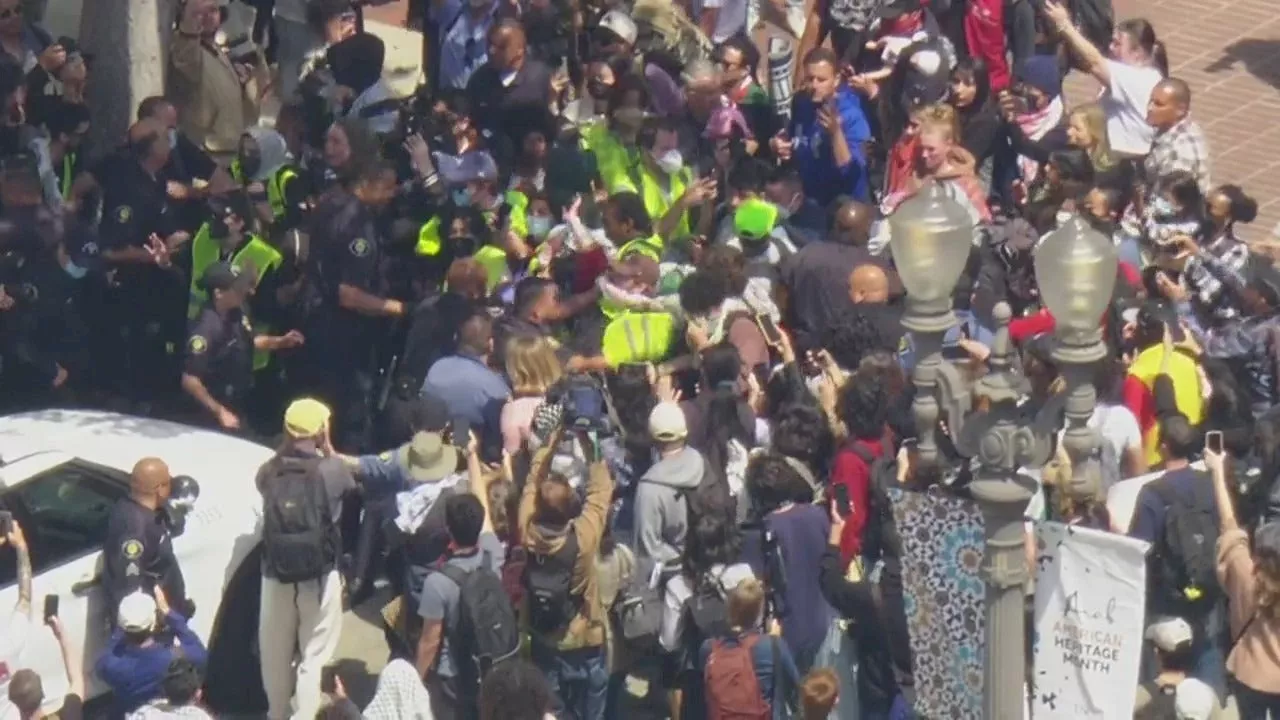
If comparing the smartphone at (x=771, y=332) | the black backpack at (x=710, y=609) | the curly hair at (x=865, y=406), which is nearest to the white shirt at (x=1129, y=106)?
the smartphone at (x=771, y=332)

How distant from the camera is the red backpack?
1159 cm

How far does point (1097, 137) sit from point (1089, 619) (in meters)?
5.34

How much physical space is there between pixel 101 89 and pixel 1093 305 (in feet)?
29.5

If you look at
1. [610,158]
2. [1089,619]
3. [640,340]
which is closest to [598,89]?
[610,158]

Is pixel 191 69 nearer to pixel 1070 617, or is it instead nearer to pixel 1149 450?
pixel 1149 450

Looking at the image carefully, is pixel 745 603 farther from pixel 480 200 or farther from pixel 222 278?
pixel 480 200

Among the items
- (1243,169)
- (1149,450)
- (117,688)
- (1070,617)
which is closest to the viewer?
(1070,617)

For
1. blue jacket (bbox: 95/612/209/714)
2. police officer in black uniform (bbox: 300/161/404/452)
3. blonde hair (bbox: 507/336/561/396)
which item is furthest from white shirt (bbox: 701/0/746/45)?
blue jacket (bbox: 95/612/209/714)

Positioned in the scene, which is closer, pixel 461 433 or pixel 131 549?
pixel 131 549

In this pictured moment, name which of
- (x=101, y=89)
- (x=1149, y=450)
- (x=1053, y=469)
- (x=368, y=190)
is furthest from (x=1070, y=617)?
(x=101, y=89)

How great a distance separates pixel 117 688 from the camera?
11672 millimetres

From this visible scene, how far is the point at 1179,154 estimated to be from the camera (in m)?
14.9

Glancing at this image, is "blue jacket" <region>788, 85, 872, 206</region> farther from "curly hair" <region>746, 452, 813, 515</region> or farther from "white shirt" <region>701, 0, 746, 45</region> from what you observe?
"curly hair" <region>746, 452, 813, 515</region>

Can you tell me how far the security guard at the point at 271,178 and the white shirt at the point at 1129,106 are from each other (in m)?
4.54
